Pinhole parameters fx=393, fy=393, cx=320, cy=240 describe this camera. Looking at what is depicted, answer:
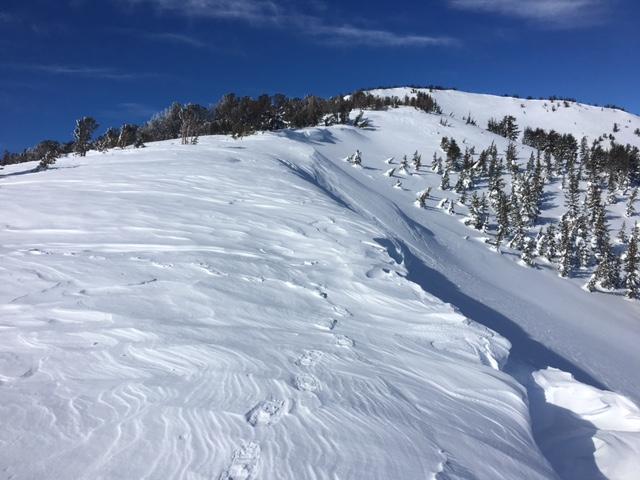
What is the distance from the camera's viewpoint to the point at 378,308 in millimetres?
6770

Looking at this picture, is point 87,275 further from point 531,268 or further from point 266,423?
point 531,268

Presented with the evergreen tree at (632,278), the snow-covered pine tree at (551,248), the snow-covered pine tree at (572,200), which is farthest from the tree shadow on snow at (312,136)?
the evergreen tree at (632,278)

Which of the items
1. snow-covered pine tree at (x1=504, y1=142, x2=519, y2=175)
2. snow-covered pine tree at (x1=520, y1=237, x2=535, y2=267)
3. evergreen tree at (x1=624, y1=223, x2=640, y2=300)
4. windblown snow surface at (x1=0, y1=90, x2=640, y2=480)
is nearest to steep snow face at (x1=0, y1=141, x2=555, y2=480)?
windblown snow surface at (x1=0, y1=90, x2=640, y2=480)

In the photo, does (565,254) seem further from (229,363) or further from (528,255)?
(229,363)

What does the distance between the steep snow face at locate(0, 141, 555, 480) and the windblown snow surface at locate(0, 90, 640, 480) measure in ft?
0.07

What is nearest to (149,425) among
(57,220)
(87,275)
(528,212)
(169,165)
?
(87,275)

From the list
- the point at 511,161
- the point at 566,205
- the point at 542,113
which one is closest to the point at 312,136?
the point at 511,161

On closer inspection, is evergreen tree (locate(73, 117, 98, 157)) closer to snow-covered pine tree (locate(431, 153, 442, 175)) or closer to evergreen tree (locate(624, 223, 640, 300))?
snow-covered pine tree (locate(431, 153, 442, 175))

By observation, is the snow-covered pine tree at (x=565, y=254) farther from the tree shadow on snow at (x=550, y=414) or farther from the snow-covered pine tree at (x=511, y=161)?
the tree shadow on snow at (x=550, y=414)

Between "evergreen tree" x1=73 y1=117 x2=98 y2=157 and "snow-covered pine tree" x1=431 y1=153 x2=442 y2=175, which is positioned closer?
"evergreen tree" x1=73 y1=117 x2=98 y2=157

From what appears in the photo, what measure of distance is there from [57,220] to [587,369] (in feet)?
46.7

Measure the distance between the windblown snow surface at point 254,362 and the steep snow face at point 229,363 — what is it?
2cm

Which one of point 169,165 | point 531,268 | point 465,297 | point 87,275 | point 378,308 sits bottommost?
point 531,268

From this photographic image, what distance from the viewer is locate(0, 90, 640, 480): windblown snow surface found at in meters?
3.09
